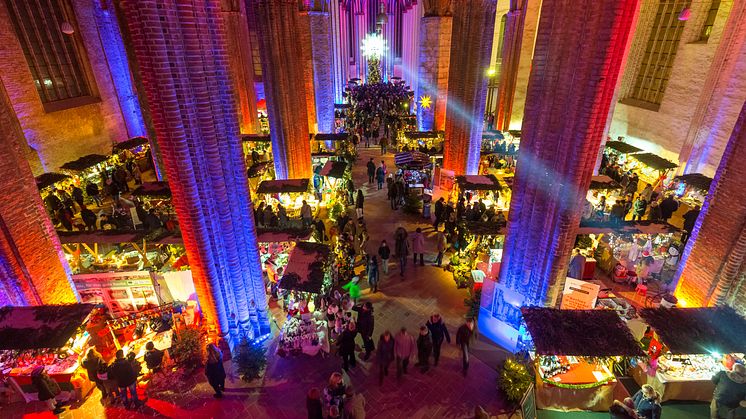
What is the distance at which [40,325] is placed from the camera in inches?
283

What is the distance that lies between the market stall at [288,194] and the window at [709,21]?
60.7ft

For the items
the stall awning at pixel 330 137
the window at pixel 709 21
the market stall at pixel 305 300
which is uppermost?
the window at pixel 709 21

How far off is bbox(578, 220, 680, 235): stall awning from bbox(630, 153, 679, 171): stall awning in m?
5.96

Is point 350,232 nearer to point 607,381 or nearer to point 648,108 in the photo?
point 607,381

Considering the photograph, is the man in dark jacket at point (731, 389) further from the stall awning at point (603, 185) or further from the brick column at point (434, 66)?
the brick column at point (434, 66)

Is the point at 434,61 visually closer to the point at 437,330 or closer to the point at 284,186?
the point at 284,186

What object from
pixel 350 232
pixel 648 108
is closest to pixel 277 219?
pixel 350 232

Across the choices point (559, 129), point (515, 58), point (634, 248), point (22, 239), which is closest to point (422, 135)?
point (515, 58)

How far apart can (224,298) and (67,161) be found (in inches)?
638

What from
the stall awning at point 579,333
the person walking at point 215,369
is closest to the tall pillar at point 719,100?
the stall awning at point 579,333

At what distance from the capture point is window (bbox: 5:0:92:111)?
17125mm

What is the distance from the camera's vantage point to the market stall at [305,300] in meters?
8.43

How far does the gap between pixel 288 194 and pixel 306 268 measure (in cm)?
666

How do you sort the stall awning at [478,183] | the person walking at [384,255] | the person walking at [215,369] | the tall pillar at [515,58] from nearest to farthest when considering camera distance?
the person walking at [215,369] → the person walking at [384,255] → the stall awning at [478,183] → the tall pillar at [515,58]
